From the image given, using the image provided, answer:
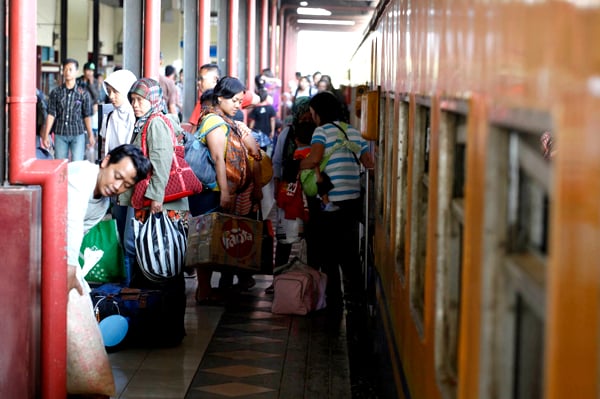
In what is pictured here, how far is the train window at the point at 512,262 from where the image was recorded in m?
1.99

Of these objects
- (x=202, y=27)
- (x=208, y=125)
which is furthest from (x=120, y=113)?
(x=202, y=27)

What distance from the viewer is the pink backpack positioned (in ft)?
27.4

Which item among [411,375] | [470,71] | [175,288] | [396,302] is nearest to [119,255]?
[175,288]

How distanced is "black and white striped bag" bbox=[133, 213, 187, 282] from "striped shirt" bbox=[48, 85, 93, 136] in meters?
8.20

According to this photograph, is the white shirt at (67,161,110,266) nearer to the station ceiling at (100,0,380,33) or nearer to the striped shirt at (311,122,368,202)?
the striped shirt at (311,122,368,202)

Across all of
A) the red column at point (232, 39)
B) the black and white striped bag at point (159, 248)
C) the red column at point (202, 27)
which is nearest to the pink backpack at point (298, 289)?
the black and white striped bag at point (159, 248)

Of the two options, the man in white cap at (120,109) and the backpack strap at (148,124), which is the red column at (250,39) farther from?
the backpack strap at (148,124)

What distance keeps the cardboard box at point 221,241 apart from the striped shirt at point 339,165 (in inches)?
27.7

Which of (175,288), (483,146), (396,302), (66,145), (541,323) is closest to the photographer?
(541,323)

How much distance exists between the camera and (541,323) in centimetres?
202

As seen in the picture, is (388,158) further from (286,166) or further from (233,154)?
(286,166)

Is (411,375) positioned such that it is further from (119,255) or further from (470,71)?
(119,255)

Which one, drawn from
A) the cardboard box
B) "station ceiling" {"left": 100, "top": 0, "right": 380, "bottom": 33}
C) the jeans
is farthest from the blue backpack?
"station ceiling" {"left": 100, "top": 0, "right": 380, "bottom": 33}

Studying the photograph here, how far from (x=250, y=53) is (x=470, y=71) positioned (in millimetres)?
18626
